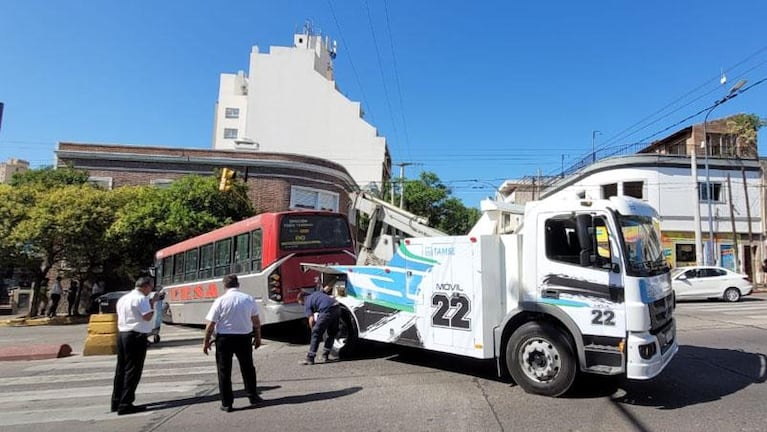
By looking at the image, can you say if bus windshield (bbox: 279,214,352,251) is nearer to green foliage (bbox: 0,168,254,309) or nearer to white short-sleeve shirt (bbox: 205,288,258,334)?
white short-sleeve shirt (bbox: 205,288,258,334)

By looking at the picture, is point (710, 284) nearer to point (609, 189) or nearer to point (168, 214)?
point (609, 189)

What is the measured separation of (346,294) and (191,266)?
28.5ft

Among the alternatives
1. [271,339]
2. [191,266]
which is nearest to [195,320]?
[191,266]

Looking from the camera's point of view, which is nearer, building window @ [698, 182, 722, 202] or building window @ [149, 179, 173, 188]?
building window @ [149, 179, 173, 188]

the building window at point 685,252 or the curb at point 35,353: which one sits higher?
the building window at point 685,252

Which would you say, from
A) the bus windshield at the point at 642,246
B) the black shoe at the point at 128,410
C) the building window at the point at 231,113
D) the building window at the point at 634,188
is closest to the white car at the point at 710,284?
the building window at the point at 634,188

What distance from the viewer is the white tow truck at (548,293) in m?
6.29

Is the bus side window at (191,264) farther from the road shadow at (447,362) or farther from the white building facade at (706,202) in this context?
the white building facade at (706,202)

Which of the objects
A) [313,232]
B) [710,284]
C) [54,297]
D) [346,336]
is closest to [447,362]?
[346,336]

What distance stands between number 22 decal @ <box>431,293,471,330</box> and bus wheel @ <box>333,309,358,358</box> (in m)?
2.17

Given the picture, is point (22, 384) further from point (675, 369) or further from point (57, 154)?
point (57, 154)

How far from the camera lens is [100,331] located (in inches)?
448

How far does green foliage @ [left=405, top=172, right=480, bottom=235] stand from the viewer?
161ft

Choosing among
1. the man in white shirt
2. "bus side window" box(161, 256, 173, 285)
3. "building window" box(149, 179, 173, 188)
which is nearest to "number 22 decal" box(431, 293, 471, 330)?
"bus side window" box(161, 256, 173, 285)
